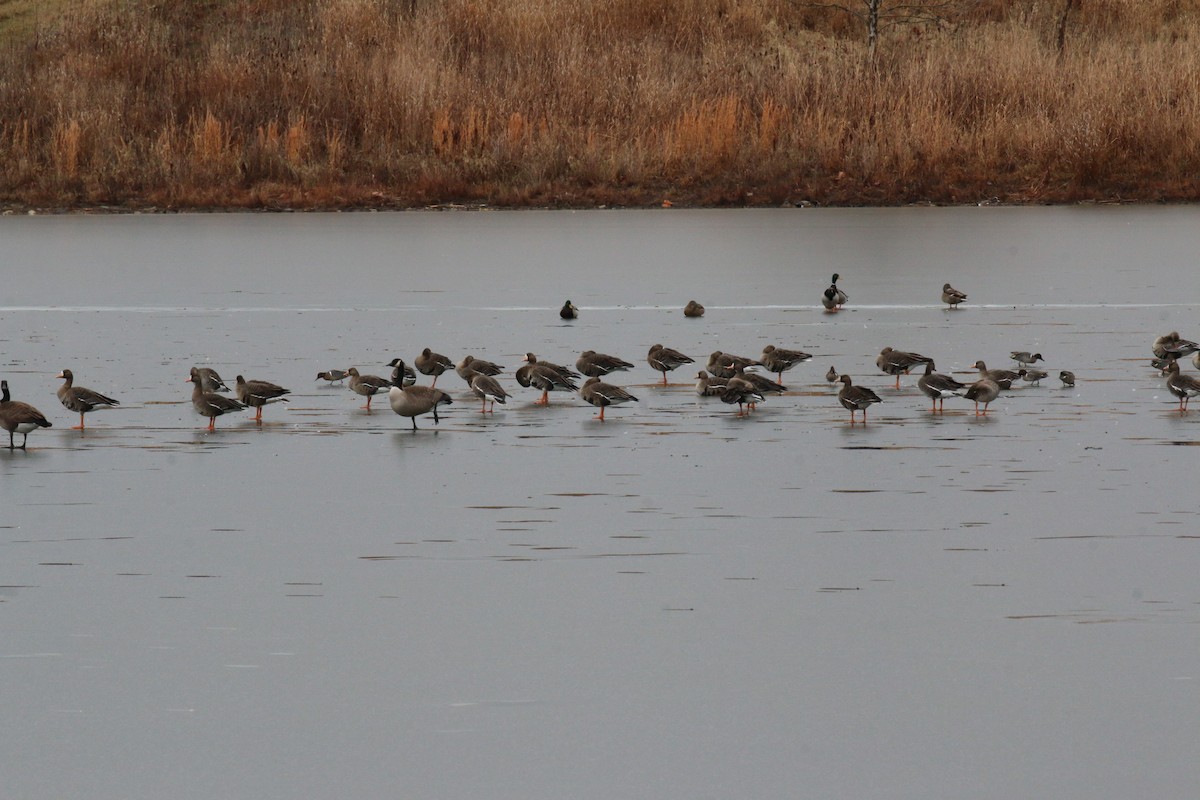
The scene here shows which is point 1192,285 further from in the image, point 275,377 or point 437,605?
point 437,605

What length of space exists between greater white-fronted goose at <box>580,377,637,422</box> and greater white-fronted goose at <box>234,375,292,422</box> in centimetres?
214

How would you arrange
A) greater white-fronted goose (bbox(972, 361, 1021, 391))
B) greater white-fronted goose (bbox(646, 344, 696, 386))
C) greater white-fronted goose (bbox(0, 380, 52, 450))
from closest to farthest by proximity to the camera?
greater white-fronted goose (bbox(0, 380, 52, 450)) < greater white-fronted goose (bbox(972, 361, 1021, 391)) < greater white-fronted goose (bbox(646, 344, 696, 386))

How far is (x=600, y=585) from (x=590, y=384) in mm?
5193

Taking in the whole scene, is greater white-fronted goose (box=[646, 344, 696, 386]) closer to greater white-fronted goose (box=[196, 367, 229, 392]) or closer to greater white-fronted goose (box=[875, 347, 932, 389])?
greater white-fronted goose (box=[875, 347, 932, 389])

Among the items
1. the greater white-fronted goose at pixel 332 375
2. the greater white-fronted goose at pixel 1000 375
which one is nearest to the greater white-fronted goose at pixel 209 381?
the greater white-fronted goose at pixel 332 375

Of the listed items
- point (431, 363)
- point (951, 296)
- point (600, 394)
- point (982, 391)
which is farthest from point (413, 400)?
point (951, 296)

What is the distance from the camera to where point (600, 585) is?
727 centimetres

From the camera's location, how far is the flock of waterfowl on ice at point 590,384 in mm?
11844

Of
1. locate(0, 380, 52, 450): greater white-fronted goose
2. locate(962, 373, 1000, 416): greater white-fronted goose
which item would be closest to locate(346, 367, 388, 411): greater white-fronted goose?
locate(0, 380, 52, 450): greater white-fronted goose

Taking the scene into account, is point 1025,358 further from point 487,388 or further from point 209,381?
point 209,381

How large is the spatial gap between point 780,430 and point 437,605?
5.16m

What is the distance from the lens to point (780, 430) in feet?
38.7

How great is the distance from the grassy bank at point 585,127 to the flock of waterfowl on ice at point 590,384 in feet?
65.4

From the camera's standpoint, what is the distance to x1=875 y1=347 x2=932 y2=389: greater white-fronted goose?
1369 centimetres
